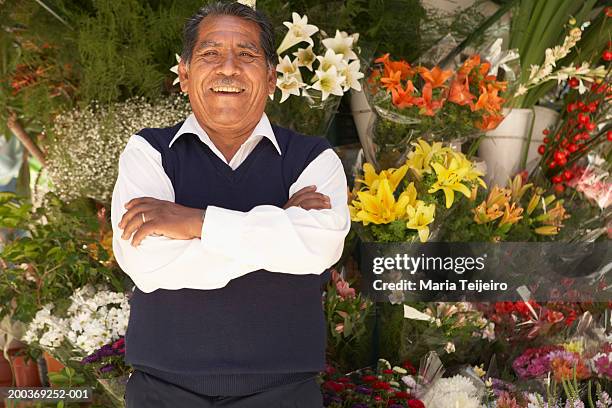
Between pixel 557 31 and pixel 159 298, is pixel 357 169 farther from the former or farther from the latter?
pixel 159 298

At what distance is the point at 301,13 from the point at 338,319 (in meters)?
1.07

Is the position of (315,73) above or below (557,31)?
below

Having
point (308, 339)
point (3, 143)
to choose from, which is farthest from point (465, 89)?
point (3, 143)

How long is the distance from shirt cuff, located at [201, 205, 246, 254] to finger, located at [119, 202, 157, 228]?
4.9 inches

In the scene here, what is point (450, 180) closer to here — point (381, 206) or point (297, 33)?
point (381, 206)

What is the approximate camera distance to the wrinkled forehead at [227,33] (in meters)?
1.67

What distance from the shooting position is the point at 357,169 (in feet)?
8.64

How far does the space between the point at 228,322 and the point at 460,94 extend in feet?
3.87

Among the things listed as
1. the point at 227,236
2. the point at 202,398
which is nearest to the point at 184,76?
the point at 227,236

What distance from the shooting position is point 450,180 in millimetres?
2371

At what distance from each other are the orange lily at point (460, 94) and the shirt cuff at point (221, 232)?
1138 mm

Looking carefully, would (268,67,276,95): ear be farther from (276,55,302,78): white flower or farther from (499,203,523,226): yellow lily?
(499,203,523,226): yellow lily

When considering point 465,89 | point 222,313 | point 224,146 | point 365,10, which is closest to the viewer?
point 222,313

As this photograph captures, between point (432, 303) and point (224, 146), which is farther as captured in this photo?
point (432, 303)
